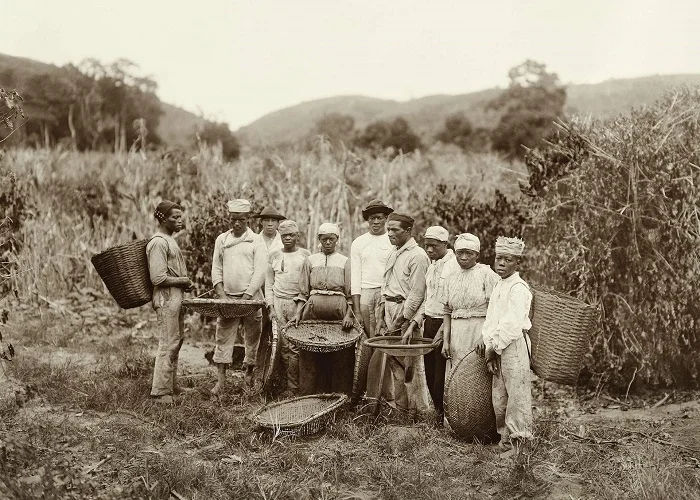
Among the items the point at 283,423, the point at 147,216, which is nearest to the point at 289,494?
the point at 283,423

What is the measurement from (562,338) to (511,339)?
567mm

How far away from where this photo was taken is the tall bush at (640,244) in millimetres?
7320

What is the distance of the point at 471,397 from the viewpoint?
5.57 m

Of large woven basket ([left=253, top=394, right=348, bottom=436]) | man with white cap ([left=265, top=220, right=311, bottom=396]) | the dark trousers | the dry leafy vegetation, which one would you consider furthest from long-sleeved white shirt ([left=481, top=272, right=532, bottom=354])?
man with white cap ([left=265, top=220, right=311, bottom=396])

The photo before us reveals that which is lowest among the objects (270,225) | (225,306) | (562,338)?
(562,338)

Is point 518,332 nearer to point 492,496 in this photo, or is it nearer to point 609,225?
point 492,496

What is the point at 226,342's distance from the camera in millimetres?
7230

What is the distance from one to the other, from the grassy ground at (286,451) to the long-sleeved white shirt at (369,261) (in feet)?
4.13

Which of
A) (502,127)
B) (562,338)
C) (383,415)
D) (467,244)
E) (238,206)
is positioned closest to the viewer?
(562,338)

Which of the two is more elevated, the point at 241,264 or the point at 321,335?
the point at 241,264

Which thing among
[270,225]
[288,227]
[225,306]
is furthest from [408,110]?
[225,306]

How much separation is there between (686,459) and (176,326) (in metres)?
4.72

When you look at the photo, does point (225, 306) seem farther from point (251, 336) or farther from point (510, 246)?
point (510, 246)

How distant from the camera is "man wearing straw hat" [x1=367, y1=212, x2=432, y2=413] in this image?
250 inches
